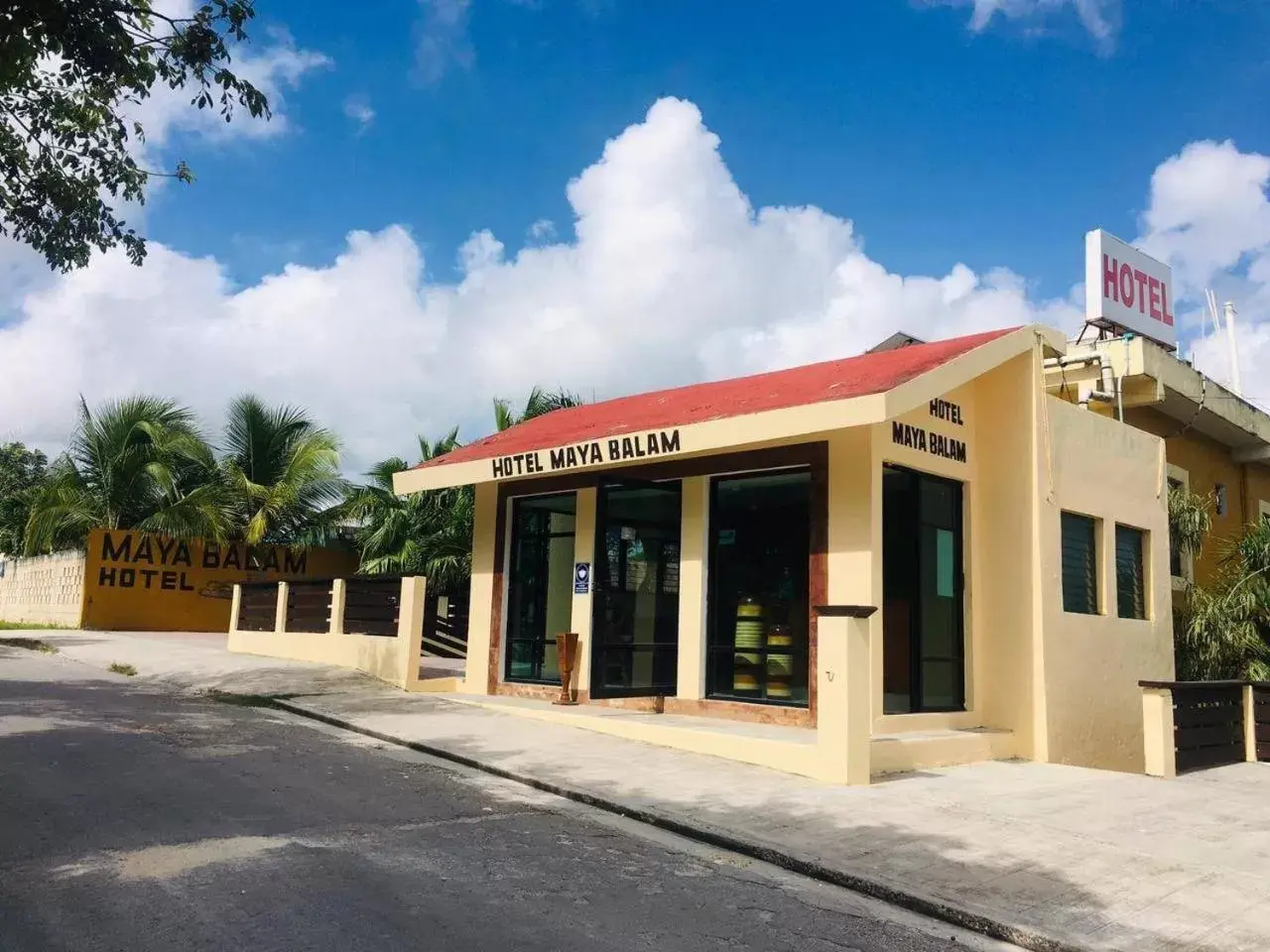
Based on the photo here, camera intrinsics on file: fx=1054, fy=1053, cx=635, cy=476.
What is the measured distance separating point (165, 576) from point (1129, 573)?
19.1 metres

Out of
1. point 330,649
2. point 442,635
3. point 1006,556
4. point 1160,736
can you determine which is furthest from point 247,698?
point 1160,736

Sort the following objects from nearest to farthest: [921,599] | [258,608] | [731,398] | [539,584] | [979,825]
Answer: [979,825] < [921,599] < [731,398] < [539,584] < [258,608]

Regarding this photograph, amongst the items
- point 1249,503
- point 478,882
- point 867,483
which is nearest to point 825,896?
→ point 478,882

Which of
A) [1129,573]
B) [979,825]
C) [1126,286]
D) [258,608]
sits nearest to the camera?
[979,825]

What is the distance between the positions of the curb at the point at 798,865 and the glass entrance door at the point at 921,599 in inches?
153

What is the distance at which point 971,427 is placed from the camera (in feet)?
38.1

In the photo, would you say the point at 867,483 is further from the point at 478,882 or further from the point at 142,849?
the point at 142,849

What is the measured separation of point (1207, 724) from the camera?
11273 millimetres

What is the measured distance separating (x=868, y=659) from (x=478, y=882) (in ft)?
14.1

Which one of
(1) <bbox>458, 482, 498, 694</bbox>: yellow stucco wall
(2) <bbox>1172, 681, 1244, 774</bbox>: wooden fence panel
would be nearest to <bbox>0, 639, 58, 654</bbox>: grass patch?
(1) <bbox>458, 482, 498, 694</bbox>: yellow stucco wall

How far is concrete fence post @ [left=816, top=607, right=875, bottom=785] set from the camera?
27.6ft

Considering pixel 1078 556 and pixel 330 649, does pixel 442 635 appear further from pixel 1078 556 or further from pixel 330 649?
pixel 1078 556

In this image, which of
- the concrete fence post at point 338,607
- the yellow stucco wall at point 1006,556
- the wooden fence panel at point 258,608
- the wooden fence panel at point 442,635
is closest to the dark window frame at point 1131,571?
the yellow stucco wall at point 1006,556

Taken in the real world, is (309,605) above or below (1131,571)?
below
